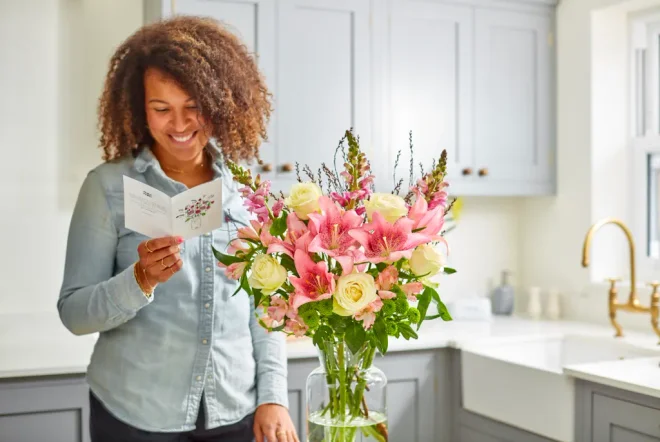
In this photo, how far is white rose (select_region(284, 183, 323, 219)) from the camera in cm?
116

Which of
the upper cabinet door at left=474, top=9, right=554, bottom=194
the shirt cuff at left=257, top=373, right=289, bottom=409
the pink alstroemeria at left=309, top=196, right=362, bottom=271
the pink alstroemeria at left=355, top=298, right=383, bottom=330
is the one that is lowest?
the shirt cuff at left=257, top=373, right=289, bottom=409

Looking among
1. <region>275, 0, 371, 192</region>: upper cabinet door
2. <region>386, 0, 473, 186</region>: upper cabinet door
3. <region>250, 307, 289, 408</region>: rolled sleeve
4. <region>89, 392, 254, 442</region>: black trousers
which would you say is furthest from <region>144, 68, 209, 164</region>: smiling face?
<region>386, 0, 473, 186</region>: upper cabinet door

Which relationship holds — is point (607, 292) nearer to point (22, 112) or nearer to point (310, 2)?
point (310, 2)

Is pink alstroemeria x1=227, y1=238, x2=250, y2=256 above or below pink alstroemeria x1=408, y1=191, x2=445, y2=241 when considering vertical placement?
below

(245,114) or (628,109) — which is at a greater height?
(628,109)

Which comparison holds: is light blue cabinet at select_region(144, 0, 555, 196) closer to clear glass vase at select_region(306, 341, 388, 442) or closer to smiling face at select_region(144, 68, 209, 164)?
smiling face at select_region(144, 68, 209, 164)

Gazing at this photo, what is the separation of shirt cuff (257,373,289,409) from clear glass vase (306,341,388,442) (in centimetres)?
55

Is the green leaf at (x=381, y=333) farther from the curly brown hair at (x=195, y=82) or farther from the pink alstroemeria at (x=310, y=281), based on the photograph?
the curly brown hair at (x=195, y=82)

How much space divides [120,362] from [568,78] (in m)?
2.42

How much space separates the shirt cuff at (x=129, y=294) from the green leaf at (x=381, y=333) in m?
0.58

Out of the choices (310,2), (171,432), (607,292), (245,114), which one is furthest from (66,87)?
(607,292)

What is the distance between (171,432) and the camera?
1695mm

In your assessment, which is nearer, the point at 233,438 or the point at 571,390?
the point at 233,438

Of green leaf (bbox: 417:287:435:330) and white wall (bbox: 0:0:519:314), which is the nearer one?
green leaf (bbox: 417:287:435:330)
